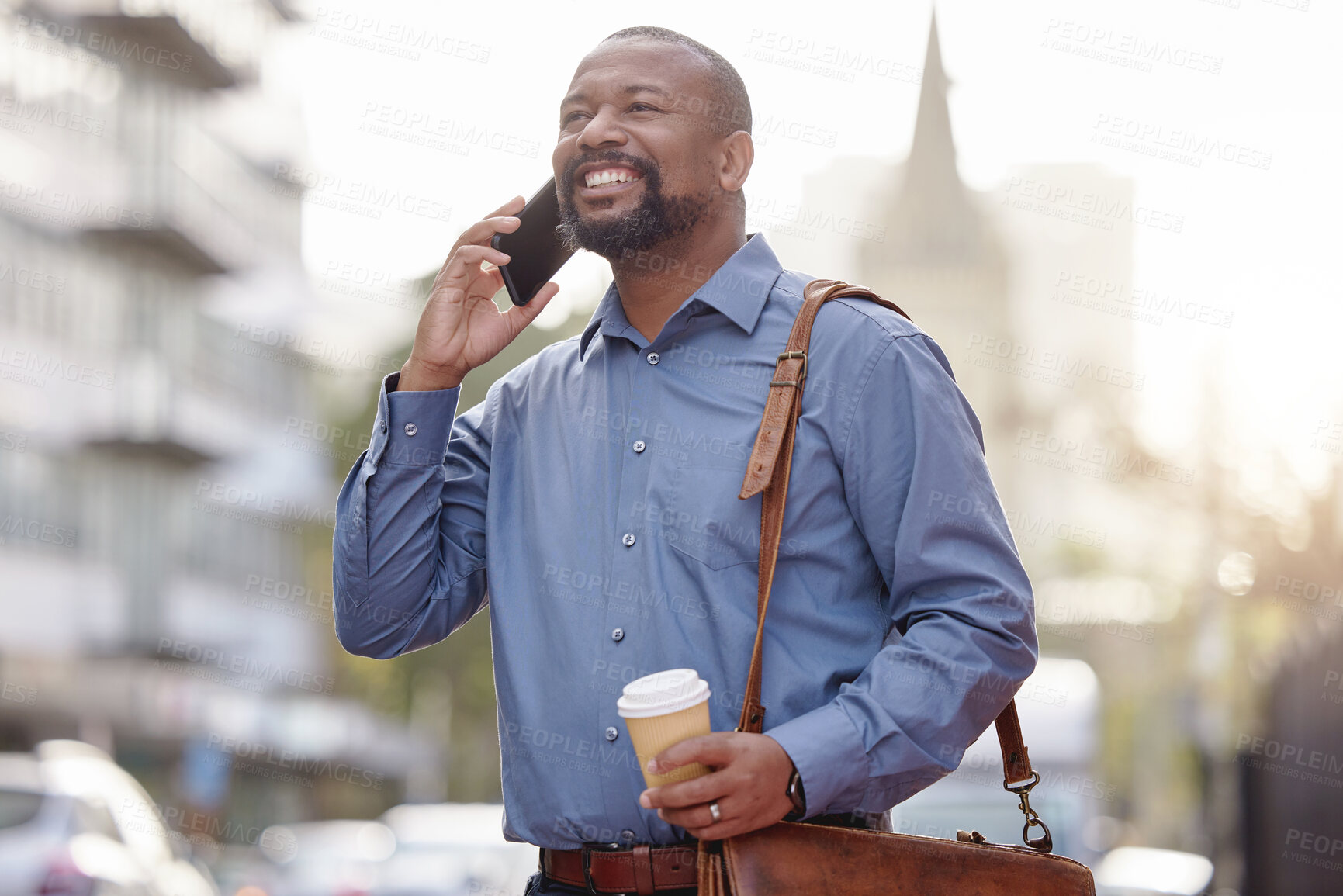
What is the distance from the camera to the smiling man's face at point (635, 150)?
2.89 metres

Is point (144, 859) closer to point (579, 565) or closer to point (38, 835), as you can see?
point (38, 835)

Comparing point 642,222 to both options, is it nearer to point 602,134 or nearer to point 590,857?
point 602,134

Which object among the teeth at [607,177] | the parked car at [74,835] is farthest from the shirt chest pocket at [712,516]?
the parked car at [74,835]

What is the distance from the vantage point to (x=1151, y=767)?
5166 centimetres

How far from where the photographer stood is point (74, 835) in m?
9.57

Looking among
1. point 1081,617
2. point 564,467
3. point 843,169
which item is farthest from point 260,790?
point 843,169

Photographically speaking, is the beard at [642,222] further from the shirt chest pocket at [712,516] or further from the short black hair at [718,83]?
the shirt chest pocket at [712,516]

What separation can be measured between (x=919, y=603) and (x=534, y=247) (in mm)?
1290

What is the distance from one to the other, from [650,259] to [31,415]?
29359 millimetres

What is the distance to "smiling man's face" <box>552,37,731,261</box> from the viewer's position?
114 inches

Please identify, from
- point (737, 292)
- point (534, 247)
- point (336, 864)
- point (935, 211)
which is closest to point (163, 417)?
point (336, 864)

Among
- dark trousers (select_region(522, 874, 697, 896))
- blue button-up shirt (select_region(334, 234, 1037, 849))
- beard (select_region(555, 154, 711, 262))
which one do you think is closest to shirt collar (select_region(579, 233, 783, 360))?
blue button-up shirt (select_region(334, 234, 1037, 849))

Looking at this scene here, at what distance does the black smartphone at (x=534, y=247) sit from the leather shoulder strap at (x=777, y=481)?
0.76m

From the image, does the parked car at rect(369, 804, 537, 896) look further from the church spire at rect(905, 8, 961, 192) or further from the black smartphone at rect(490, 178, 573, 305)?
the church spire at rect(905, 8, 961, 192)
